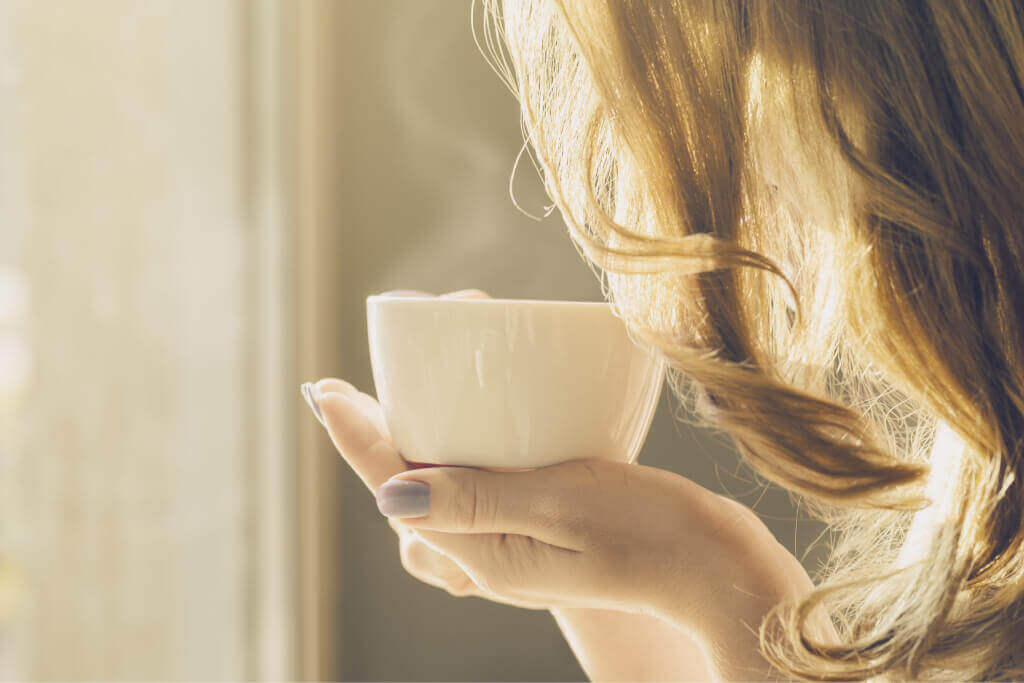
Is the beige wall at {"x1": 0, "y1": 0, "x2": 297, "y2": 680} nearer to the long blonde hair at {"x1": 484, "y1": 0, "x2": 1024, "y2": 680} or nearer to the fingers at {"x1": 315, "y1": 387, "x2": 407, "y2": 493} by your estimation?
the fingers at {"x1": 315, "y1": 387, "x2": 407, "y2": 493}

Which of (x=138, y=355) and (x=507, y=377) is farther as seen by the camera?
(x=138, y=355)

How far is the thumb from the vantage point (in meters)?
0.43

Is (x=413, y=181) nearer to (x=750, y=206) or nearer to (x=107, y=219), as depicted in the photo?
(x=107, y=219)

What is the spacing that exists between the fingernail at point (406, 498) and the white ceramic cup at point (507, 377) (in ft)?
0.07

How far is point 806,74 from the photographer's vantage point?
0.41 m

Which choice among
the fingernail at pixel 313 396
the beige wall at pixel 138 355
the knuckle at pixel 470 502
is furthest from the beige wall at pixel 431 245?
the knuckle at pixel 470 502

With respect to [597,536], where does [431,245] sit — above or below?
above

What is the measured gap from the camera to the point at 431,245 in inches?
55.7

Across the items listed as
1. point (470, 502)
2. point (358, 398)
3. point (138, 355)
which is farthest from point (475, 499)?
point (138, 355)

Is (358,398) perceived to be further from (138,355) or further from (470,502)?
(138,355)

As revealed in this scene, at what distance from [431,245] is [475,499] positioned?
1.02 metres

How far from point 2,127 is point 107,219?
0.17 metres

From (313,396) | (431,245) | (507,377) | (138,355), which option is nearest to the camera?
(507,377)

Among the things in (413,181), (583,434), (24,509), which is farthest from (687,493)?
(413,181)
